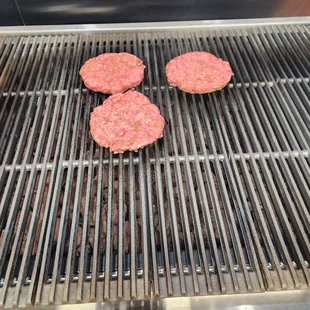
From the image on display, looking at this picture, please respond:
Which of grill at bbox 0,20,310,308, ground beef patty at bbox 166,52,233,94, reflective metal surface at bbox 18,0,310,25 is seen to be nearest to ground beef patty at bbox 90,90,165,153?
grill at bbox 0,20,310,308

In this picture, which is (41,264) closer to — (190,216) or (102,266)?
(102,266)

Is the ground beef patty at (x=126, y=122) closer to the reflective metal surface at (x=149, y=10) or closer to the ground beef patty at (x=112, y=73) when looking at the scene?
the ground beef patty at (x=112, y=73)

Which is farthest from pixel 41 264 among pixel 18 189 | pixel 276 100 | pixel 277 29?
pixel 277 29

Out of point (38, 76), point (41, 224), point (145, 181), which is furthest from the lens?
point (38, 76)

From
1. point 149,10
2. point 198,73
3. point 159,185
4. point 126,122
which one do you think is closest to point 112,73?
point 126,122

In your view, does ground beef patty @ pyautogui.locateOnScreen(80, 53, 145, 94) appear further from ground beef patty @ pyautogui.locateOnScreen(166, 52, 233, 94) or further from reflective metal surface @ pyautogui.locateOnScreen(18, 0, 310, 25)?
reflective metal surface @ pyautogui.locateOnScreen(18, 0, 310, 25)

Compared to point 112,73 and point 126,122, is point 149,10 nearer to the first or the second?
point 112,73
